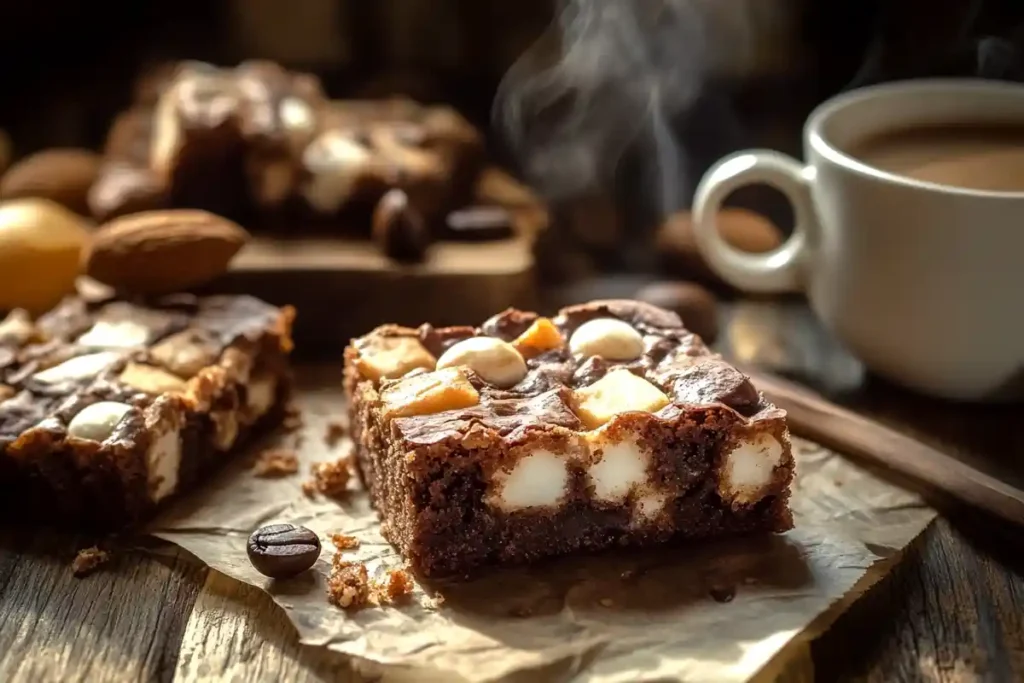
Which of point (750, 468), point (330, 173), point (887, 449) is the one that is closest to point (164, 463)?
point (330, 173)

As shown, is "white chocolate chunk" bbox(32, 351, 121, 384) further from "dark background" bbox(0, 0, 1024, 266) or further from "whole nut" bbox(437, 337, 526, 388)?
"dark background" bbox(0, 0, 1024, 266)

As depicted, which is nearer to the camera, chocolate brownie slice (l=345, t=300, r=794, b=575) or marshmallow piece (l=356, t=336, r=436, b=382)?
chocolate brownie slice (l=345, t=300, r=794, b=575)

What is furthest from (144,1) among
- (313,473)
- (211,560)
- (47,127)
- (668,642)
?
(668,642)

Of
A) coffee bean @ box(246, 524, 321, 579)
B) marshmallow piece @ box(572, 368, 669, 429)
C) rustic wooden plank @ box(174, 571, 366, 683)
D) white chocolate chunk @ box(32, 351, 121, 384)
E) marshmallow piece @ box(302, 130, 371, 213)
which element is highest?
marshmallow piece @ box(302, 130, 371, 213)

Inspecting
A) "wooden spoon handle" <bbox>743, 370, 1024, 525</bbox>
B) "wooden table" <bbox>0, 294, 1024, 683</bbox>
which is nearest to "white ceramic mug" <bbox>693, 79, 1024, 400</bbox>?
"wooden spoon handle" <bbox>743, 370, 1024, 525</bbox>

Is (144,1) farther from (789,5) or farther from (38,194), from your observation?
(789,5)

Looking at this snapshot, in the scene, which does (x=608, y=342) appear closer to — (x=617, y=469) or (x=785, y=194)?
(x=617, y=469)

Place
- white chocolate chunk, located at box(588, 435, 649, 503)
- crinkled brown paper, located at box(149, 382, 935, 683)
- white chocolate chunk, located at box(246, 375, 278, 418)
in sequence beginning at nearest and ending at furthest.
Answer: crinkled brown paper, located at box(149, 382, 935, 683) → white chocolate chunk, located at box(588, 435, 649, 503) → white chocolate chunk, located at box(246, 375, 278, 418)

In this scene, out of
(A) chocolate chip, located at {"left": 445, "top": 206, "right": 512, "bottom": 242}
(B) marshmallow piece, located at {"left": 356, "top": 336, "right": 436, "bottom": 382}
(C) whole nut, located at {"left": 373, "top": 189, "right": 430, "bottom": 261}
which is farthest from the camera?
(A) chocolate chip, located at {"left": 445, "top": 206, "right": 512, "bottom": 242}
